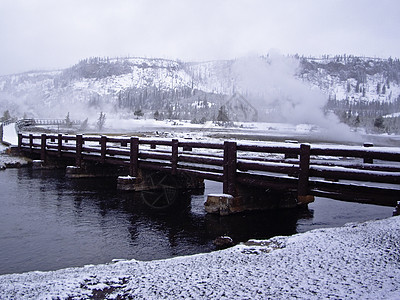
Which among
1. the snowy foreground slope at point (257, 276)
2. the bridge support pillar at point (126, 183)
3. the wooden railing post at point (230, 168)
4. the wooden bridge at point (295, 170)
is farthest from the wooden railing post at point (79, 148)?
the snowy foreground slope at point (257, 276)

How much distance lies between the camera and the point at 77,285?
17.7 feet

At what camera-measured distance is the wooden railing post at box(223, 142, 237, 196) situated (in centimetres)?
1214

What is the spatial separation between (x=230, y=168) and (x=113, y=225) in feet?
13.3

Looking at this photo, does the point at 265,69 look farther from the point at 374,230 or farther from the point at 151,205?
the point at 374,230

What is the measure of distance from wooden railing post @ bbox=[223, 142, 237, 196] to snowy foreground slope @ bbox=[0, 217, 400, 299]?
5195mm

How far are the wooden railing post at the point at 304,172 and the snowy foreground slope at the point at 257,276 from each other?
11.3 ft

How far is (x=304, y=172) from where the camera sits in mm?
10461

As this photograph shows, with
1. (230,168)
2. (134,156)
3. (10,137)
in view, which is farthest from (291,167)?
(10,137)

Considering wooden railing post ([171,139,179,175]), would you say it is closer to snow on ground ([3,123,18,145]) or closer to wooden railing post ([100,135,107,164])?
wooden railing post ([100,135,107,164])

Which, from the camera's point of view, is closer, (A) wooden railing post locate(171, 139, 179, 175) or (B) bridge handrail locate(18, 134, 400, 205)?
(B) bridge handrail locate(18, 134, 400, 205)

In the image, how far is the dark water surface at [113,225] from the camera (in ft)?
28.0

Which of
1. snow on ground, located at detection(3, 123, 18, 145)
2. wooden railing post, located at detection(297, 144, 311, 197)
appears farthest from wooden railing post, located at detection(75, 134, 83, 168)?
snow on ground, located at detection(3, 123, 18, 145)

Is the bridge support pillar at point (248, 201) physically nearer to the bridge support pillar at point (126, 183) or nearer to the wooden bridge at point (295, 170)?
the wooden bridge at point (295, 170)

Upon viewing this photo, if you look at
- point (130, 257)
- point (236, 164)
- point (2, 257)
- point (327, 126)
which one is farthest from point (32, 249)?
point (327, 126)
